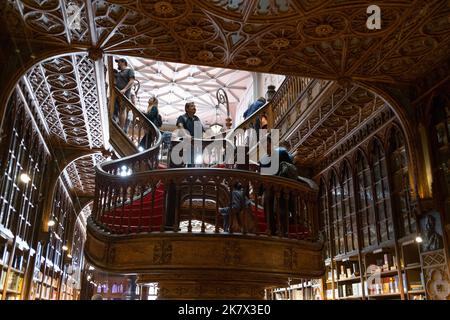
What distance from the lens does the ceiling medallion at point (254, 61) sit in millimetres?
6501

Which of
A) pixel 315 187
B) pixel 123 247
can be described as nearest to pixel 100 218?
pixel 123 247

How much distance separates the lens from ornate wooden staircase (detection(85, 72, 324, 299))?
4125 mm

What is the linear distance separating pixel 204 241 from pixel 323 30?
3380 mm

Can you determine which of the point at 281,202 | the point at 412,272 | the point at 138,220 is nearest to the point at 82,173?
the point at 138,220

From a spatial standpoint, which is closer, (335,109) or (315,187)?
(315,187)

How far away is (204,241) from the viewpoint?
4133mm

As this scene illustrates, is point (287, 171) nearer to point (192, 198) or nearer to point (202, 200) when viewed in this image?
point (202, 200)

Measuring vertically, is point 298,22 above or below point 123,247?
above

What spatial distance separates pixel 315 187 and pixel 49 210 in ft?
21.2

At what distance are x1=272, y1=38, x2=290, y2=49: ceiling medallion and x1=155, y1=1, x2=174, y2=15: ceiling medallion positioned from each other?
5.16 feet

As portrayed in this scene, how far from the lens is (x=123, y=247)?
4258 mm

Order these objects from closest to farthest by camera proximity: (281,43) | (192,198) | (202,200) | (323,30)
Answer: (192,198), (202,200), (323,30), (281,43)

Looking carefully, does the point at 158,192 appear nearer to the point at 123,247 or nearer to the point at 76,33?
the point at 123,247

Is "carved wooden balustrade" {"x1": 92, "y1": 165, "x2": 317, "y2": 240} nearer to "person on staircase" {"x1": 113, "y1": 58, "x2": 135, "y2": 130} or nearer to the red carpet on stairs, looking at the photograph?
the red carpet on stairs
